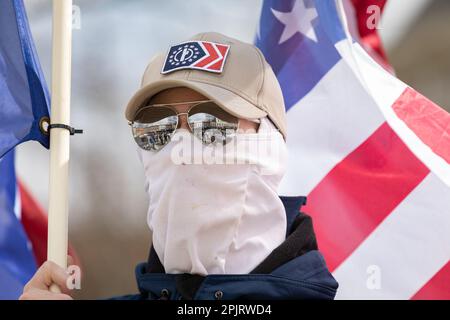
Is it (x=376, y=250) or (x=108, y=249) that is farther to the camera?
(x=108, y=249)

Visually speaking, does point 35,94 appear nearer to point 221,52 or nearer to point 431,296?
point 221,52

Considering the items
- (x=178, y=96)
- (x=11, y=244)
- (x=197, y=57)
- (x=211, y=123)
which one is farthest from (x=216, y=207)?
(x=11, y=244)

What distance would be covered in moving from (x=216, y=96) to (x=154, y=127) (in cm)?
25

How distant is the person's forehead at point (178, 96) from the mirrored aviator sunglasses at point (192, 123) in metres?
0.02

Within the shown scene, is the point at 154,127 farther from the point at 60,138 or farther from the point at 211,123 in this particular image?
the point at 60,138

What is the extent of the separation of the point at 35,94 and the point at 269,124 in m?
0.86

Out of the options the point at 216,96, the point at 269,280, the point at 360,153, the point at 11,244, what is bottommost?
the point at 11,244

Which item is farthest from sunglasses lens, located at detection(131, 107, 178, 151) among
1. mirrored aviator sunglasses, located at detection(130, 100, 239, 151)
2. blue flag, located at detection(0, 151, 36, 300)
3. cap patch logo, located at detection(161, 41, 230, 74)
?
blue flag, located at detection(0, 151, 36, 300)

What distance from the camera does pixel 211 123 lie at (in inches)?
113

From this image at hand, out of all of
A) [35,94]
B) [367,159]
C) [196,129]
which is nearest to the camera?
[196,129]

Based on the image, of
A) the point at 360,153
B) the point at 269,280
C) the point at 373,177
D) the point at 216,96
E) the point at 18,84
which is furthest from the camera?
the point at 360,153

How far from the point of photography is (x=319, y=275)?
9.26 feet

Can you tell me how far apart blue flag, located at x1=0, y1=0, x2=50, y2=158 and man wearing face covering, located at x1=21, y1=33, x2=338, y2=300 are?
367 millimetres
